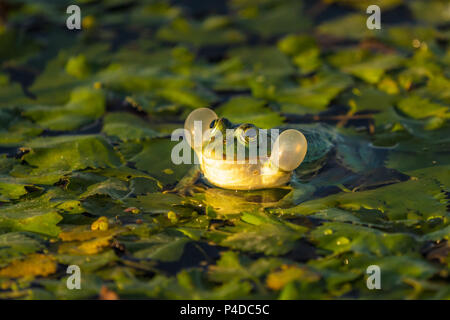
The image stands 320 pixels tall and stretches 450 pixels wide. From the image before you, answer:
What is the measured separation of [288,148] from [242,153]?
26cm

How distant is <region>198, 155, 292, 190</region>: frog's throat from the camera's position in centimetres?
318

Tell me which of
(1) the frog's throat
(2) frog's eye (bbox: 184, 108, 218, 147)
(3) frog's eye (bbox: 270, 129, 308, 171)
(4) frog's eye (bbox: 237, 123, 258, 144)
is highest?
(2) frog's eye (bbox: 184, 108, 218, 147)

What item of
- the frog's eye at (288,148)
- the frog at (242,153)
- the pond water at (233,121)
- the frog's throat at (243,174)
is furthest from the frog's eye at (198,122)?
the frog's eye at (288,148)

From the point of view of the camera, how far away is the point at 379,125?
4.12 meters

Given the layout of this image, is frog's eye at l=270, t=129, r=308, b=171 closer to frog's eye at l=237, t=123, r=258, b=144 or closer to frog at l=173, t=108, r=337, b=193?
frog at l=173, t=108, r=337, b=193

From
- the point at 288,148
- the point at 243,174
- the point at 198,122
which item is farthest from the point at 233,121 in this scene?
the point at 288,148

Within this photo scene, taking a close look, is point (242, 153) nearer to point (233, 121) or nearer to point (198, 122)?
point (198, 122)

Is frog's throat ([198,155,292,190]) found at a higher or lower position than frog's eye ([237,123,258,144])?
lower

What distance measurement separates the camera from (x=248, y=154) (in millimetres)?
3131

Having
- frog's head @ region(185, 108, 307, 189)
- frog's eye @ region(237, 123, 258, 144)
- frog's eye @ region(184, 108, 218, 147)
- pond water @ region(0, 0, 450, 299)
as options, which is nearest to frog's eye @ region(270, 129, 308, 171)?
frog's head @ region(185, 108, 307, 189)

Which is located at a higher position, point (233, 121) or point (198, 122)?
point (233, 121)

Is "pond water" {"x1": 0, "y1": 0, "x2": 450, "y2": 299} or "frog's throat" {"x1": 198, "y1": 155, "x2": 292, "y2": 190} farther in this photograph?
"frog's throat" {"x1": 198, "y1": 155, "x2": 292, "y2": 190}

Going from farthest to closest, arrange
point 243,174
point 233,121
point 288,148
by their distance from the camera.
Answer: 1. point 233,121
2. point 243,174
3. point 288,148
